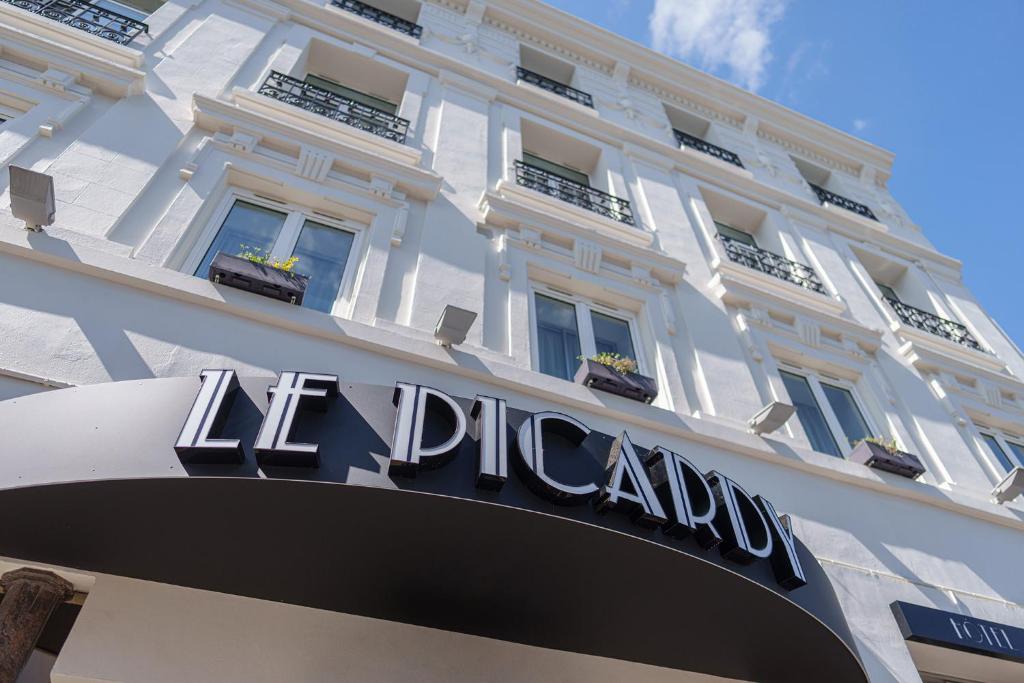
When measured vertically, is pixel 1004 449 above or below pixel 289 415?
above

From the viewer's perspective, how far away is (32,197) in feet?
15.2

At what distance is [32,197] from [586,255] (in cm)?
557

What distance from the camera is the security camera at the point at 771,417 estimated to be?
6285 mm

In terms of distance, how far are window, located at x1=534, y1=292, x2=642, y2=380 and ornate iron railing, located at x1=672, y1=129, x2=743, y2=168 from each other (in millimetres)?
6177

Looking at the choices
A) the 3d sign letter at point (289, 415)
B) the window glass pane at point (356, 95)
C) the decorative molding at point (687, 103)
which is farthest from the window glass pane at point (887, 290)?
the 3d sign letter at point (289, 415)

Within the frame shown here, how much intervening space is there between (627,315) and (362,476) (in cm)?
523

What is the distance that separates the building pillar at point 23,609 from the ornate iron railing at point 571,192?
6870mm

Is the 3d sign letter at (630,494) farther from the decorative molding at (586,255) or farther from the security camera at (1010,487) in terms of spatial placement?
the security camera at (1010,487)

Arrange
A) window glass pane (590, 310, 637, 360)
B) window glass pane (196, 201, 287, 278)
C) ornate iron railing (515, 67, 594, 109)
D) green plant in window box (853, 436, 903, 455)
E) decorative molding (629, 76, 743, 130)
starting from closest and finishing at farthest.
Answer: window glass pane (196, 201, 287, 278) < green plant in window box (853, 436, 903, 455) < window glass pane (590, 310, 637, 360) < ornate iron railing (515, 67, 594, 109) < decorative molding (629, 76, 743, 130)

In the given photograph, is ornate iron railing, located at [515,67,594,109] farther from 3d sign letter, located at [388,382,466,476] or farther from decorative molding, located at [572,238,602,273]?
3d sign letter, located at [388,382,466,476]

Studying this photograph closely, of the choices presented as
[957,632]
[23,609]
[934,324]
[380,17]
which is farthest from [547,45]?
[23,609]

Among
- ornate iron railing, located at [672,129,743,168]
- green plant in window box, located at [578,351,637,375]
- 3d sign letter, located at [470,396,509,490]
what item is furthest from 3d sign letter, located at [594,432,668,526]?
ornate iron railing, located at [672,129,743,168]

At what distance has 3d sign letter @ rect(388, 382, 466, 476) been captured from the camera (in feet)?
10.8

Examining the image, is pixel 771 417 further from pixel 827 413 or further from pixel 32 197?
pixel 32 197
